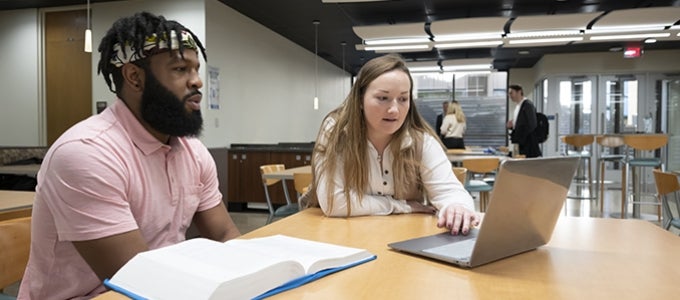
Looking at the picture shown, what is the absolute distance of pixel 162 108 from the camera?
1.25 meters

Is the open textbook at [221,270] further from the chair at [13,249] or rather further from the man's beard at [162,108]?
the chair at [13,249]

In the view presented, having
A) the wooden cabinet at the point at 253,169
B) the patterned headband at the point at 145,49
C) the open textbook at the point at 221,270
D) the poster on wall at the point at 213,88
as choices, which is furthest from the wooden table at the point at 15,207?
the wooden cabinet at the point at 253,169

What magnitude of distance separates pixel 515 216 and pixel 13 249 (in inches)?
50.3

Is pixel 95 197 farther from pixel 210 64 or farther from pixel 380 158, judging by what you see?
pixel 210 64

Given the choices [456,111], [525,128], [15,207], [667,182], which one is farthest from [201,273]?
[456,111]

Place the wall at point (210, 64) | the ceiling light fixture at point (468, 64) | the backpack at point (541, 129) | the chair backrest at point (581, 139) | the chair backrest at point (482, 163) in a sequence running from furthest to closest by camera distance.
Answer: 1. the ceiling light fixture at point (468, 64)
2. the chair backrest at point (581, 139)
3. the backpack at point (541, 129)
4. the wall at point (210, 64)
5. the chair backrest at point (482, 163)

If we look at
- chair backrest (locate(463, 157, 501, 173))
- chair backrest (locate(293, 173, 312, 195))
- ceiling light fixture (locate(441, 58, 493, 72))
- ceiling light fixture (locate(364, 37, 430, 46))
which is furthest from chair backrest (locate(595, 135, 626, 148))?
chair backrest (locate(293, 173, 312, 195))

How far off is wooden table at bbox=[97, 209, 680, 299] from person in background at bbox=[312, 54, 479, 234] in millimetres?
255

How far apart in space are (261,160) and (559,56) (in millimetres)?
6639

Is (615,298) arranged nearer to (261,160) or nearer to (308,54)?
(261,160)

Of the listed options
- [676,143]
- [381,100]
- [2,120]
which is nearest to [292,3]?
[2,120]

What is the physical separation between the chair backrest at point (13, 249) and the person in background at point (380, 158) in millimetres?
862

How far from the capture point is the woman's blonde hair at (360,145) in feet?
5.33

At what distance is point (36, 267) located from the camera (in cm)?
111
